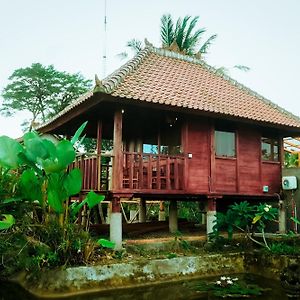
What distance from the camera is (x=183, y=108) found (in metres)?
10.2

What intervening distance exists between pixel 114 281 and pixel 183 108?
479 cm

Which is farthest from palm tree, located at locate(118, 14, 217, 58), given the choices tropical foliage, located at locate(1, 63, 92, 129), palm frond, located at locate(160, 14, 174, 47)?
tropical foliage, located at locate(1, 63, 92, 129)

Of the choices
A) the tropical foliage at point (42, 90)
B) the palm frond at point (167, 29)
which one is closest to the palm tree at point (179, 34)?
the palm frond at point (167, 29)

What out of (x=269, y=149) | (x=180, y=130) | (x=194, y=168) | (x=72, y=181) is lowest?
(x=72, y=181)

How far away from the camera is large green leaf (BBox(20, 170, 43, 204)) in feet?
25.5

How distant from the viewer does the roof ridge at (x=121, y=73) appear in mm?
8939

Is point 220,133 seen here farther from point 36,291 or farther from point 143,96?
point 36,291

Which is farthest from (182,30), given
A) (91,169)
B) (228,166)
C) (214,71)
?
(91,169)

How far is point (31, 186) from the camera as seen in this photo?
785cm

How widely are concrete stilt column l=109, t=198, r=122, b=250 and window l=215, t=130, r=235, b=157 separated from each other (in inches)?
149

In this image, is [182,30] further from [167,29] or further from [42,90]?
[42,90]

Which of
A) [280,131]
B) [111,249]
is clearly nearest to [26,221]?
[111,249]

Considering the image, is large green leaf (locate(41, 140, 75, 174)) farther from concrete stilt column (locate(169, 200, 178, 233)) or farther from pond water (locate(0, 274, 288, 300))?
concrete stilt column (locate(169, 200, 178, 233))

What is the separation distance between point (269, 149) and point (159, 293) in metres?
7.24
